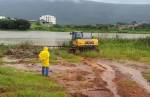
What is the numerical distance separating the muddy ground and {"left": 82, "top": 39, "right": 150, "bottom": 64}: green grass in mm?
4193

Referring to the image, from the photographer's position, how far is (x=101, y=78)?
24.0 meters

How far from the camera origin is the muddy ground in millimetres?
19500

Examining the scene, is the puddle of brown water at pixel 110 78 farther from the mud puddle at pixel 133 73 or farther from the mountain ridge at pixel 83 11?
the mountain ridge at pixel 83 11

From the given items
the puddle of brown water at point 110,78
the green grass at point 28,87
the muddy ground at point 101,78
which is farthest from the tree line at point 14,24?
the green grass at point 28,87

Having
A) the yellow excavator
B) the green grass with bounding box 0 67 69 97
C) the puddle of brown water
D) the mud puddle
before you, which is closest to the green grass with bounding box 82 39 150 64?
the yellow excavator

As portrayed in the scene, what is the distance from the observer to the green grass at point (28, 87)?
17006 millimetres

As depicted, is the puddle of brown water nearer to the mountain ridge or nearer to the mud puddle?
the mud puddle

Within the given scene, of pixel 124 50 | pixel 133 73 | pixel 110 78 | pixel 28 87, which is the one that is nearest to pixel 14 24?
pixel 124 50

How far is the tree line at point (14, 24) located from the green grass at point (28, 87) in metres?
39.7

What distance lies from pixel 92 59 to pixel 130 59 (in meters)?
2.54

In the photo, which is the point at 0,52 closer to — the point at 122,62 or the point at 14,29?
the point at 122,62

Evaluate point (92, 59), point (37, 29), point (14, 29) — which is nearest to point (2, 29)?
point (14, 29)

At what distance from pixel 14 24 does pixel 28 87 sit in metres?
43.8

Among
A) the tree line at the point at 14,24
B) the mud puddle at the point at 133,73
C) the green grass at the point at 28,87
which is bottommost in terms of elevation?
the mud puddle at the point at 133,73
